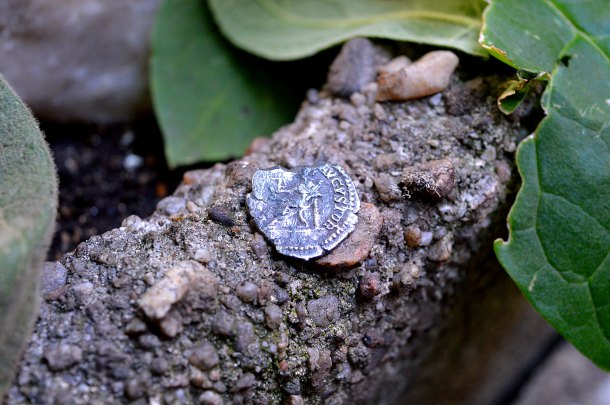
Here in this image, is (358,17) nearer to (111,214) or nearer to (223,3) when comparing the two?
(223,3)

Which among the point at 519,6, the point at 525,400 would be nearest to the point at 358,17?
the point at 519,6

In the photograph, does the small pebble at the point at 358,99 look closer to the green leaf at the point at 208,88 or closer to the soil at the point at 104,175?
the green leaf at the point at 208,88

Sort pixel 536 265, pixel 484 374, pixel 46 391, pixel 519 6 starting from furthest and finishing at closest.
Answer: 1. pixel 484 374
2. pixel 519 6
3. pixel 536 265
4. pixel 46 391

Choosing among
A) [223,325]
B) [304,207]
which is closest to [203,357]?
[223,325]

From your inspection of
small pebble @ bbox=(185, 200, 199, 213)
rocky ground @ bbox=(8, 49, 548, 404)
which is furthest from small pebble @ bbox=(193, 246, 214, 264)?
small pebble @ bbox=(185, 200, 199, 213)

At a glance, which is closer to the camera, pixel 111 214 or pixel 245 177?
pixel 245 177

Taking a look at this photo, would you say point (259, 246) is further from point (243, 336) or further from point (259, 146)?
point (259, 146)

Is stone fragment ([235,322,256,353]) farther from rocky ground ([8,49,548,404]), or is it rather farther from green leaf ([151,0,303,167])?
green leaf ([151,0,303,167])

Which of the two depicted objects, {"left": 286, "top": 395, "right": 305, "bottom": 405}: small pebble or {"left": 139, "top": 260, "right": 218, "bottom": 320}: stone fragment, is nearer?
{"left": 139, "top": 260, "right": 218, "bottom": 320}: stone fragment
